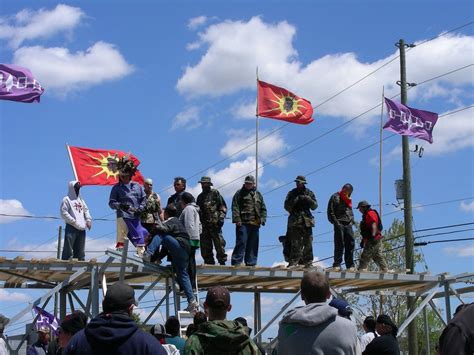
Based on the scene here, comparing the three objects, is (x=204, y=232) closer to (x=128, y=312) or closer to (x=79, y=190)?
(x=79, y=190)

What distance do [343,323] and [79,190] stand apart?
11.1 meters

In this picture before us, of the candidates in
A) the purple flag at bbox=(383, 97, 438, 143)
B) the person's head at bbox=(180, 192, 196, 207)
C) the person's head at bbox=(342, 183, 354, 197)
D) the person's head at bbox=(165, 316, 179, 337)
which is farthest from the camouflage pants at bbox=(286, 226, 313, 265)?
the person's head at bbox=(165, 316, 179, 337)

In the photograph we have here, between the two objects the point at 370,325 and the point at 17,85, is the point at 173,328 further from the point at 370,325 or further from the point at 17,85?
the point at 17,85

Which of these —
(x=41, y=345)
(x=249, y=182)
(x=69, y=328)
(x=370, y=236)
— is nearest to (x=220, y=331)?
(x=69, y=328)

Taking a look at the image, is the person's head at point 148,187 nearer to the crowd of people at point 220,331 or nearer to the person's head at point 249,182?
the person's head at point 249,182

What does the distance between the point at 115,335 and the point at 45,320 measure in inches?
400

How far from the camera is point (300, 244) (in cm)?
1669

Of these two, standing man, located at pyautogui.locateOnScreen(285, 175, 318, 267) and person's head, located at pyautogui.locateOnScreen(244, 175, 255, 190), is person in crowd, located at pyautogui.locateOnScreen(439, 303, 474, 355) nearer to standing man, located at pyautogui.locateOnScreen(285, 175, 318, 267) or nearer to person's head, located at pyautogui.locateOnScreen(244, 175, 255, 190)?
person's head, located at pyautogui.locateOnScreen(244, 175, 255, 190)

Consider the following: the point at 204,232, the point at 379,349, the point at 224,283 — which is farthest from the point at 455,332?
the point at 224,283

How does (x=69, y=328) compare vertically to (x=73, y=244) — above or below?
below

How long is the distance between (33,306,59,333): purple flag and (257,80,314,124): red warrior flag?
8.01 meters

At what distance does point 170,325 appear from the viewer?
8562mm

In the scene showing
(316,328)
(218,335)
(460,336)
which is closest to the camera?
(460,336)

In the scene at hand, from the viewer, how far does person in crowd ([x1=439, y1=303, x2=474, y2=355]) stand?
338 cm
